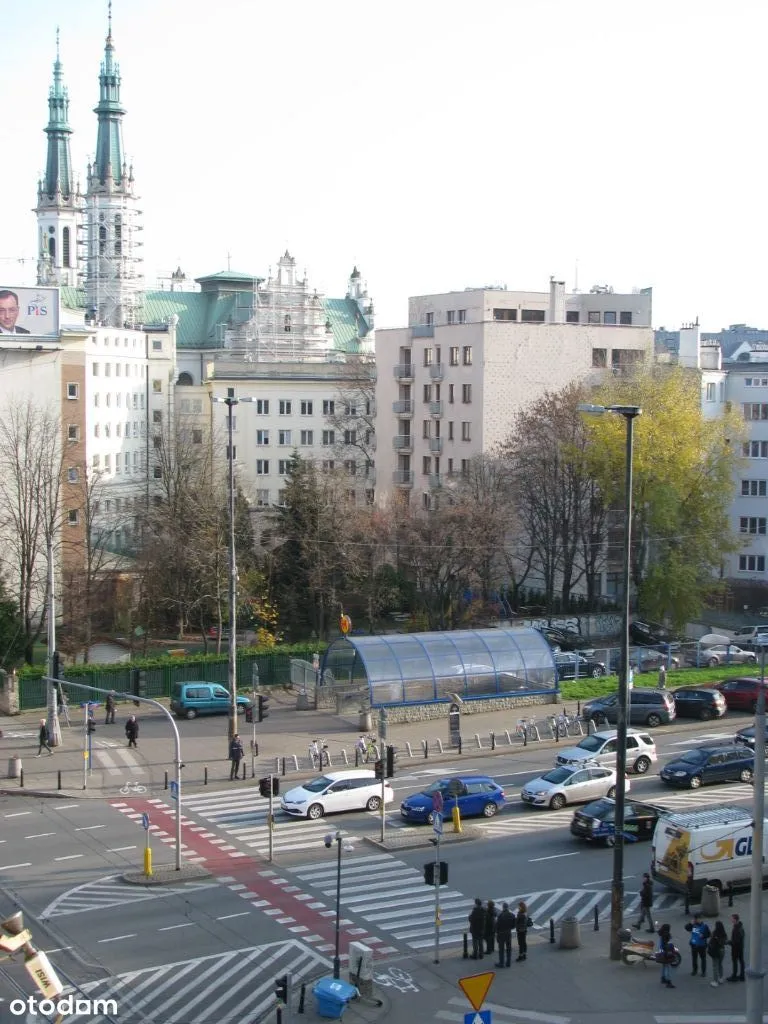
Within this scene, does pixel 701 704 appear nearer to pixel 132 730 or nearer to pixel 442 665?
pixel 442 665

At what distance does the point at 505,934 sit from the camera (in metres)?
24.5

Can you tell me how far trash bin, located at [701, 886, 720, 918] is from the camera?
2709cm

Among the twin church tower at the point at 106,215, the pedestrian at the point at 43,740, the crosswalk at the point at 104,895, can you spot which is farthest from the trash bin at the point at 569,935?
the twin church tower at the point at 106,215

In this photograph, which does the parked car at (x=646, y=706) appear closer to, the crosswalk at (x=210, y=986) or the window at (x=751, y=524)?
the crosswalk at (x=210, y=986)

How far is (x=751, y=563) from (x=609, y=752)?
43.8m

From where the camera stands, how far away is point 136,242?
488 ft

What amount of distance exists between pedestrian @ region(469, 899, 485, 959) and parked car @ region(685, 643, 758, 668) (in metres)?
34.3

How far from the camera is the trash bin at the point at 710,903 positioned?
27.1 metres

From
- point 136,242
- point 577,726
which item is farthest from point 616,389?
point 136,242

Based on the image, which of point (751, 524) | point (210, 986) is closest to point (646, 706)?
point (210, 986)

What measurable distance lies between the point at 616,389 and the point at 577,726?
2466 cm

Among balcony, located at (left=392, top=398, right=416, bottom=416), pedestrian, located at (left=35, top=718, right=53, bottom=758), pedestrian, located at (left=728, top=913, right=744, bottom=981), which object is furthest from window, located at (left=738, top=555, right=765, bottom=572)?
pedestrian, located at (left=728, top=913, right=744, bottom=981)

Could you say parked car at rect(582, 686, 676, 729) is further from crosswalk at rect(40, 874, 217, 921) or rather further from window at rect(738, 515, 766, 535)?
window at rect(738, 515, 766, 535)

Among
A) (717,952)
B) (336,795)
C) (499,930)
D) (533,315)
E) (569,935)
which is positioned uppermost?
(533,315)
